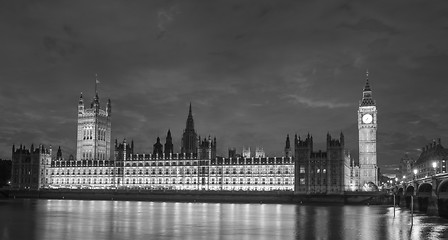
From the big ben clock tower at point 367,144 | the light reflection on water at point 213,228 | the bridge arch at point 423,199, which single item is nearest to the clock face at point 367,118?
the big ben clock tower at point 367,144

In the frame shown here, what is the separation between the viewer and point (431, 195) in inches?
3457

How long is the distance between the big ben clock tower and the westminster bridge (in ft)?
166

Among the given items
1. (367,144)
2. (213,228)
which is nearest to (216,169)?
(367,144)

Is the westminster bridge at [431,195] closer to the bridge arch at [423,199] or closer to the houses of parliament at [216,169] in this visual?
the bridge arch at [423,199]

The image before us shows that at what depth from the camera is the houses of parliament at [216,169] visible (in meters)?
154

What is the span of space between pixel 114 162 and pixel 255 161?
1895 inches

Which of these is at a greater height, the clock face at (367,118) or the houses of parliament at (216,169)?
the clock face at (367,118)

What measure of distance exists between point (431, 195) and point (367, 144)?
294 ft

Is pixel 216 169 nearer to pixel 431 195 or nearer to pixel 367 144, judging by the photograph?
pixel 367 144

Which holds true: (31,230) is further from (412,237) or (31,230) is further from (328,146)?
(328,146)

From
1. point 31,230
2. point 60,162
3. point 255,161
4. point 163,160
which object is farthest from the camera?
point 60,162

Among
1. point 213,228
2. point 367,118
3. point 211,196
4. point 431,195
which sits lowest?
point 213,228

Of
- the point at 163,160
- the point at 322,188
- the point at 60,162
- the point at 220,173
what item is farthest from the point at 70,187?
the point at 322,188

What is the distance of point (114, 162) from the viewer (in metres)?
188
